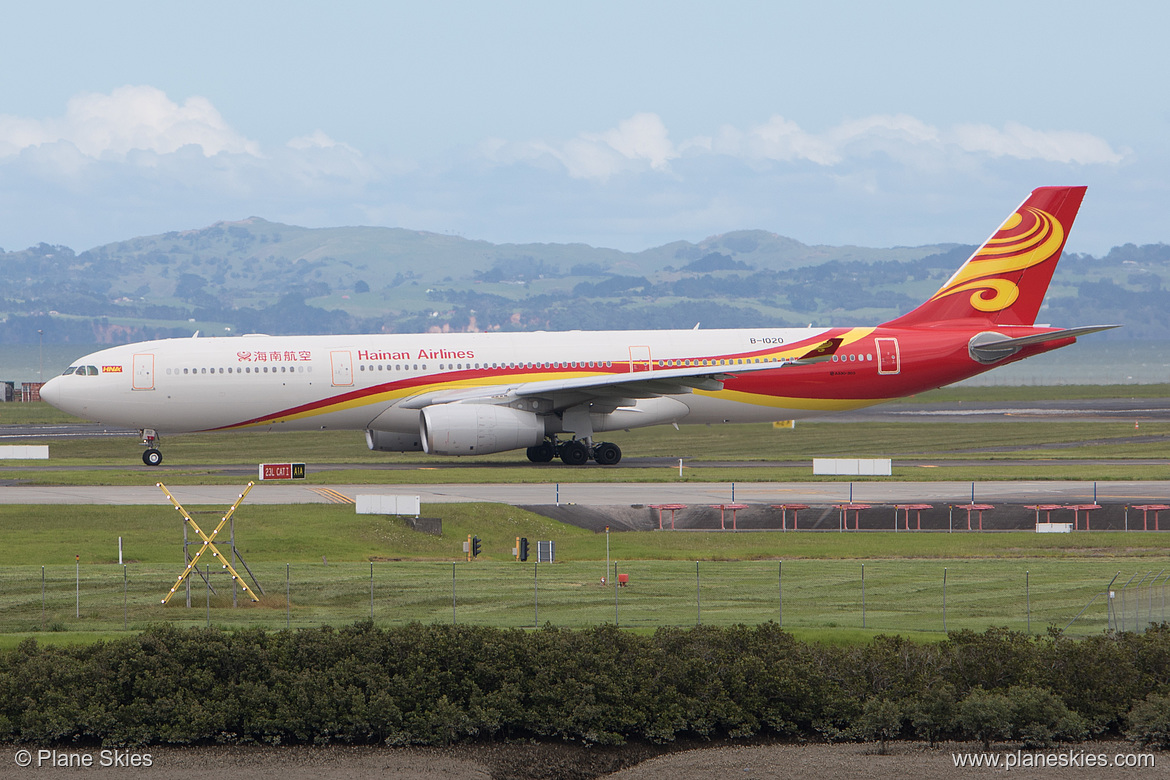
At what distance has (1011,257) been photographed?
47719 mm

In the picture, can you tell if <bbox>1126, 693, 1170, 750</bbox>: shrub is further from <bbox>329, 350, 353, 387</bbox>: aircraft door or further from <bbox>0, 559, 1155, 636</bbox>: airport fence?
<bbox>329, 350, 353, 387</bbox>: aircraft door

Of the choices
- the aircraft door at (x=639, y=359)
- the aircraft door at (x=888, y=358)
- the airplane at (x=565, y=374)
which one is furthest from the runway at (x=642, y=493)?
the aircraft door at (x=888, y=358)

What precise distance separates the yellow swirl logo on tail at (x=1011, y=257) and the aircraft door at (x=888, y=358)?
3127 mm

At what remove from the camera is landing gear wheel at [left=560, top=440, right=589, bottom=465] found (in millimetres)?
45906

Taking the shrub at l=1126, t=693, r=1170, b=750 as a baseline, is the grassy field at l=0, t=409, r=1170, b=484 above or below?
above

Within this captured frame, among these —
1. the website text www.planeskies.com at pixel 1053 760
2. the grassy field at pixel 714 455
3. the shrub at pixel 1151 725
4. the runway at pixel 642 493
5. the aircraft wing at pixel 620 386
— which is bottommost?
the website text www.planeskies.com at pixel 1053 760

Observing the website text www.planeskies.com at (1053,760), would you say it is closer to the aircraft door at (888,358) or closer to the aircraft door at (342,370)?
the aircraft door at (888,358)

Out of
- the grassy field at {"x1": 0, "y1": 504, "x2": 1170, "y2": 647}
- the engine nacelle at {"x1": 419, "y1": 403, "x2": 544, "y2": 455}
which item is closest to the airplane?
the engine nacelle at {"x1": 419, "y1": 403, "x2": 544, "y2": 455}

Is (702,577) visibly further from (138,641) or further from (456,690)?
(138,641)

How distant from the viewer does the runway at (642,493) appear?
119 ft

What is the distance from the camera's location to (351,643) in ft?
62.8

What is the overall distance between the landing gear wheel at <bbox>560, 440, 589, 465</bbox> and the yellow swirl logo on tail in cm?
1472

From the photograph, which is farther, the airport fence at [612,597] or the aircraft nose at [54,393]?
the aircraft nose at [54,393]

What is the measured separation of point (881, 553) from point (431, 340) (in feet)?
69.2
